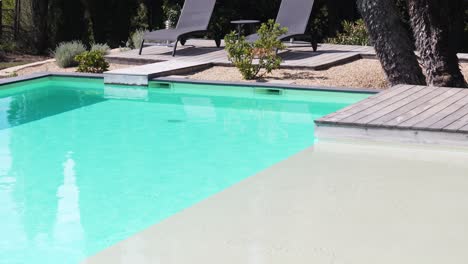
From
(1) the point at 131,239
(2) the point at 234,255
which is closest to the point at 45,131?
(1) the point at 131,239

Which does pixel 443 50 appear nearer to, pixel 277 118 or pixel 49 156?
pixel 277 118

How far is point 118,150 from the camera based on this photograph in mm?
8398

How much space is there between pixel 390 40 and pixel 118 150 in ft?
11.8

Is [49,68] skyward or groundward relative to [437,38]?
groundward

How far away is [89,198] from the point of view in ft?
22.0

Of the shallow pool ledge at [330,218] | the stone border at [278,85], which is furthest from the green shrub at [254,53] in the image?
the shallow pool ledge at [330,218]

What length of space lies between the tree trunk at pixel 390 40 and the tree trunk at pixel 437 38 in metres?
0.17

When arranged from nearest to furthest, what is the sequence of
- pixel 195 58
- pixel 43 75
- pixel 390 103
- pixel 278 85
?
1. pixel 390 103
2. pixel 278 85
3. pixel 43 75
4. pixel 195 58

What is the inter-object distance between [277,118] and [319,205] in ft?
12.9

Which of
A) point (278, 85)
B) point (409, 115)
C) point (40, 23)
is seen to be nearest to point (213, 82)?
point (278, 85)

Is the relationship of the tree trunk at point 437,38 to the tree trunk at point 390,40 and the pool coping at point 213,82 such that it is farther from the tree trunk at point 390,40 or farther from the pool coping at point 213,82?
the pool coping at point 213,82

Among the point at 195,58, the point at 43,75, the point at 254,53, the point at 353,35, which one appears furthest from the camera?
the point at 353,35

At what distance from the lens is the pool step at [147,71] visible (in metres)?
12.0

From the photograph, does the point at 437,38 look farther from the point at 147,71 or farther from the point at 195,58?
the point at 195,58
